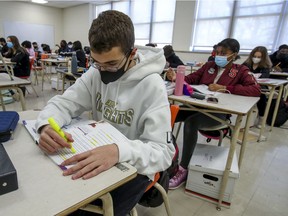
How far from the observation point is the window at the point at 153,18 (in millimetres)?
6539

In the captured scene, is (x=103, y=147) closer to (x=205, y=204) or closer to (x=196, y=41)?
(x=205, y=204)

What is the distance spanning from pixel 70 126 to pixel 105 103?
20cm

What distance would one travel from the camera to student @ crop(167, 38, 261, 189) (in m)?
1.58

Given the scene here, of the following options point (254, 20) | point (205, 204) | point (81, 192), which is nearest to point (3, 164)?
point (81, 192)

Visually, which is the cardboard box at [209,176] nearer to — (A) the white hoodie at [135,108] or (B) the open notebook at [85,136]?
(A) the white hoodie at [135,108]

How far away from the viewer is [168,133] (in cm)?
71

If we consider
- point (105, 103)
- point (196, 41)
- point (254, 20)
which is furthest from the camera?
point (196, 41)

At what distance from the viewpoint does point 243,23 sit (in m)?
5.08

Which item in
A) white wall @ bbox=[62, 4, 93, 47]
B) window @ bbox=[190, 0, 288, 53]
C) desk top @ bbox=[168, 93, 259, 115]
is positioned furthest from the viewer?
white wall @ bbox=[62, 4, 93, 47]

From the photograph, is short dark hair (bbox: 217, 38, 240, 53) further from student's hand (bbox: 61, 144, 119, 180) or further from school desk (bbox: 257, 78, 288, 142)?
student's hand (bbox: 61, 144, 119, 180)

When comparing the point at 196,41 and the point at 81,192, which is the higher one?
the point at 196,41

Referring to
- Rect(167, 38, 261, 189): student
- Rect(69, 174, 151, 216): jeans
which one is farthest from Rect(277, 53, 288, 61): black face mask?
Rect(69, 174, 151, 216): jeans

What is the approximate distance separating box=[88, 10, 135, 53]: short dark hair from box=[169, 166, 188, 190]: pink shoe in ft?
3.88

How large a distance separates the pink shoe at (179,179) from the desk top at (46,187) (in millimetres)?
1107
